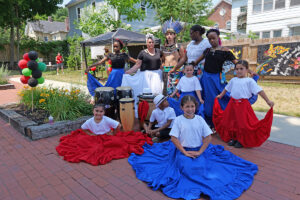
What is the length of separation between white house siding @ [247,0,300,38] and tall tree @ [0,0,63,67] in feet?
57.5

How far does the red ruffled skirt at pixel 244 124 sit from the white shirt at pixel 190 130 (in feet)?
4.36

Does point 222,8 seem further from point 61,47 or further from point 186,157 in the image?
point 186,157

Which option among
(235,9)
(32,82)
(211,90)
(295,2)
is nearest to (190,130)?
(211,90)

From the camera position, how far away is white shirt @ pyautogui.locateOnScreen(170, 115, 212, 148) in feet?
9.44

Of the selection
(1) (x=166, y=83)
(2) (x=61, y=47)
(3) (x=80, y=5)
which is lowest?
(1) (x=166, y=83)

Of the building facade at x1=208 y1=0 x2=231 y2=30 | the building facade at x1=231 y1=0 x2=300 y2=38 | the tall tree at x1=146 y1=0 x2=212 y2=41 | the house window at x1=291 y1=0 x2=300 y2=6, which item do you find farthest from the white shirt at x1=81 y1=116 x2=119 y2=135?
the building facade at x1=208 y1=0 x2=231 y2=30

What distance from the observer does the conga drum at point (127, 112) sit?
4.53m

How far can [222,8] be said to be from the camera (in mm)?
32562

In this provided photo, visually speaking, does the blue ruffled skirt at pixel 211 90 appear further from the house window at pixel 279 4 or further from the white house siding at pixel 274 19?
the house window at pixel 279 4

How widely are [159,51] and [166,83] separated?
788 millimetres

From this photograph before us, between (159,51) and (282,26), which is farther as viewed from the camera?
(282,26)

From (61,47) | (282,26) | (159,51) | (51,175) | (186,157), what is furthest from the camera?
(61,47)

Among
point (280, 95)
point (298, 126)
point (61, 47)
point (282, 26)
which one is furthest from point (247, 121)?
point (61, 47)

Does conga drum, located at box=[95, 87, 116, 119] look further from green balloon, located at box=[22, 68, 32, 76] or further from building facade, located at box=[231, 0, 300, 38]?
building facade, located at box=[231, 0, 300, 38]
